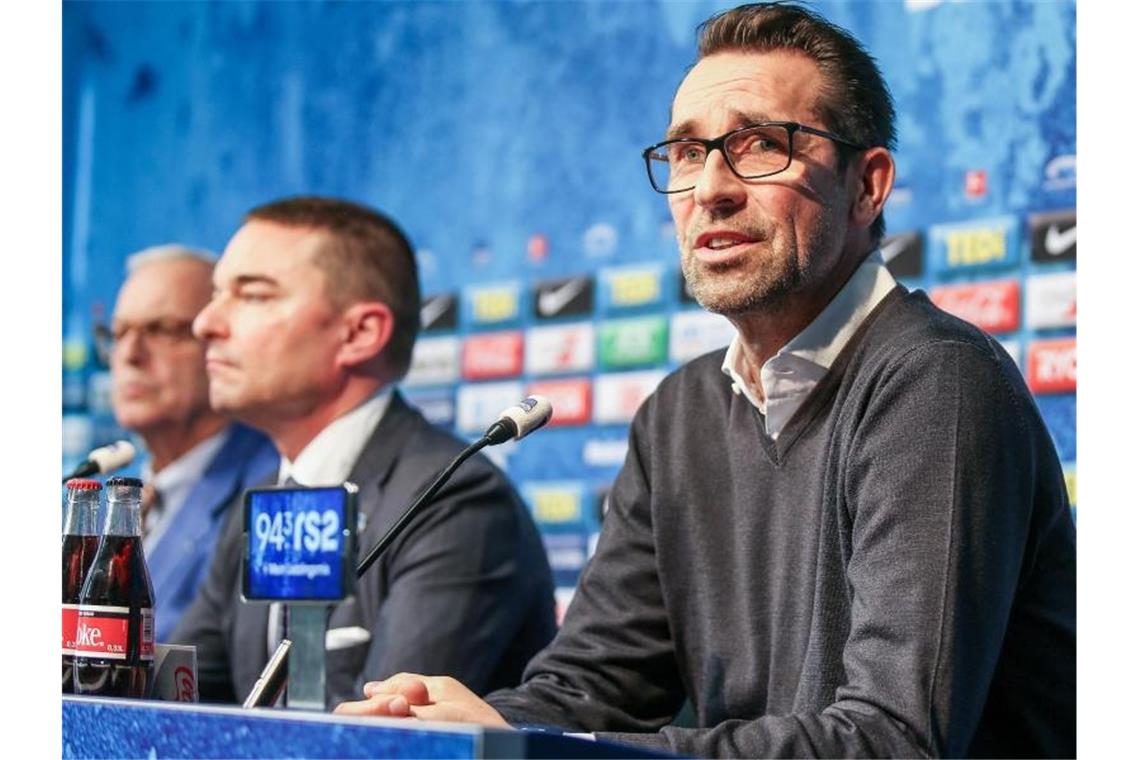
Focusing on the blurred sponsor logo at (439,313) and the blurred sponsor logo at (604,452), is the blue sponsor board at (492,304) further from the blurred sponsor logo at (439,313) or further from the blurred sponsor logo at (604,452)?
the blurred sponsor logo at (604,452)

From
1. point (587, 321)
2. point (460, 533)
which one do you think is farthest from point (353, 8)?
point (460, 533)

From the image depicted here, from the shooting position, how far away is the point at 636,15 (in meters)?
3.10

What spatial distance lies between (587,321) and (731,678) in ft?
4.35

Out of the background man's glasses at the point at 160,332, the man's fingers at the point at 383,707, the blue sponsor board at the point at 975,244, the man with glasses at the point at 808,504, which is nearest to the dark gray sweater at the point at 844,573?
the man with glasses at the point at 808,504

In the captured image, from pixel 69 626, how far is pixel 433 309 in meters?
1.73

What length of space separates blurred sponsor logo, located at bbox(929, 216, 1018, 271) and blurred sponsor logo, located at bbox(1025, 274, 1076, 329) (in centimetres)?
6

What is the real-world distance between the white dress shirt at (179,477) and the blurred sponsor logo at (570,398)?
969mm

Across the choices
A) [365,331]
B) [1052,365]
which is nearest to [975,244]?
[1052,365]

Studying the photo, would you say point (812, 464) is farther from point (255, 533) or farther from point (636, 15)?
point (636, 15)

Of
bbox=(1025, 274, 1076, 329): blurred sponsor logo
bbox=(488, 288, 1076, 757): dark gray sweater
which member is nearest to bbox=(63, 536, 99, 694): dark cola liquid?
bbox=(488, 288, 1076, 757): dark gray sweater

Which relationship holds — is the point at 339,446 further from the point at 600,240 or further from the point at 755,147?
the point at 755,147

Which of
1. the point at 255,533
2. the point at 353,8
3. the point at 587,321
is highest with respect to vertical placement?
the point at 353,8

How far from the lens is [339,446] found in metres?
3.07

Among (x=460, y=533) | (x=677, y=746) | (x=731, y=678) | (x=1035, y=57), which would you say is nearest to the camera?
(x=677, y=746)
